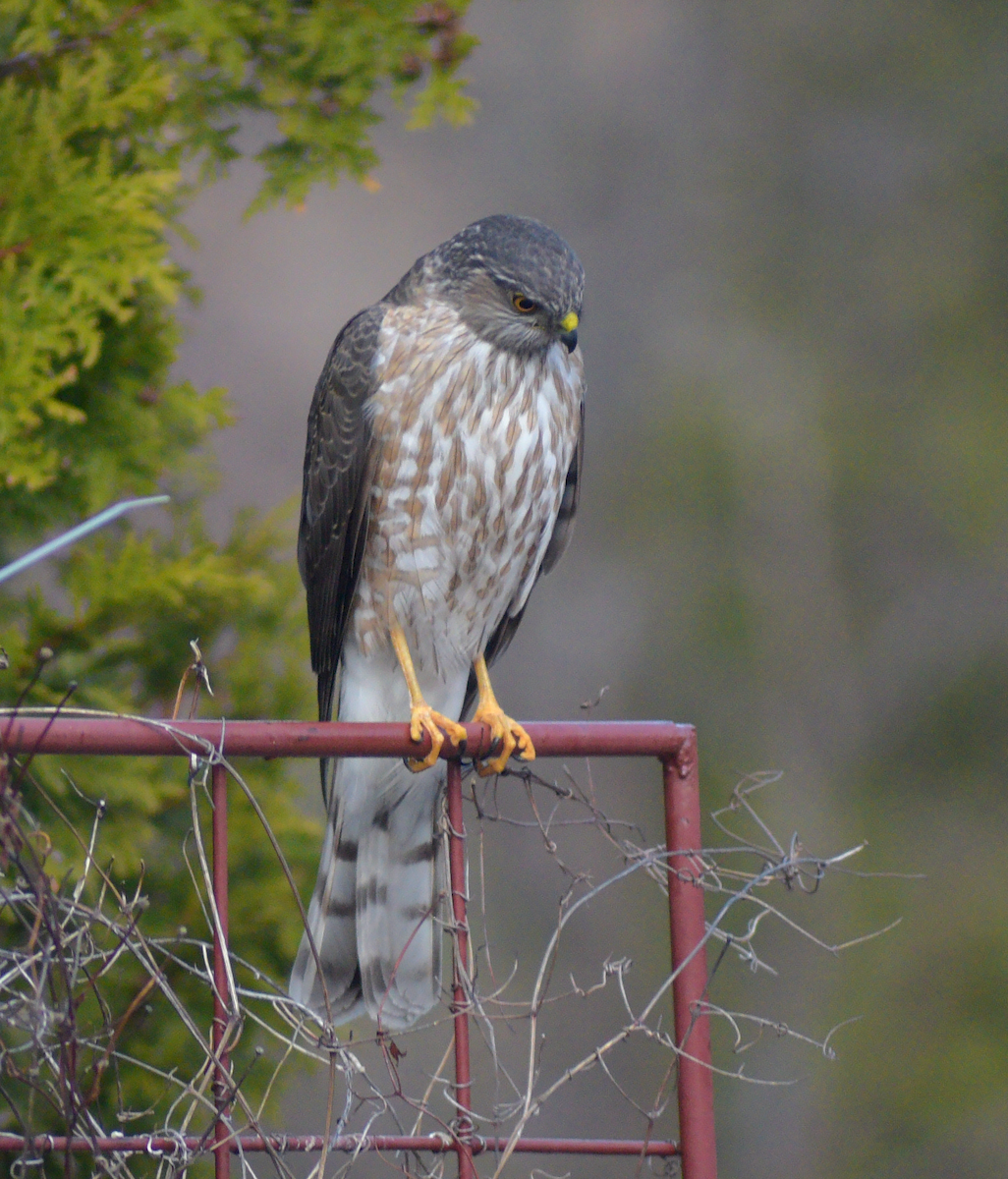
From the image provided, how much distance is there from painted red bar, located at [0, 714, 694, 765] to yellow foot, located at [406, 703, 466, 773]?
0.12m

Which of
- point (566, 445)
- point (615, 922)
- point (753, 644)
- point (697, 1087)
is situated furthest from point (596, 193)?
point (697, 1087)

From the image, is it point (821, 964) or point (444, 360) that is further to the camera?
point (821, 964)

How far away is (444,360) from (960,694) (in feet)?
17.5

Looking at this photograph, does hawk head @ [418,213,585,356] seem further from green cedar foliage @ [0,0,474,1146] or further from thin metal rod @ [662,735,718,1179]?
thin metal rod @ [662,735,718,1179]

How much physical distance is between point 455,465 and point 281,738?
103cm

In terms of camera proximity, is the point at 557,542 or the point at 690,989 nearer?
the point at 690,989

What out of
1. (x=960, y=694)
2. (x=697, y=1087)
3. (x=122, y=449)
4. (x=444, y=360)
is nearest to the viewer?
(x=697, y=1087)

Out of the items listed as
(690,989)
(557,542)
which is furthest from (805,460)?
(690,989)

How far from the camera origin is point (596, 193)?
777 centimetres

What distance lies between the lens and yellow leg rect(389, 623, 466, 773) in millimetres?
2349

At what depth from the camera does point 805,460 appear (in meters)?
7.46

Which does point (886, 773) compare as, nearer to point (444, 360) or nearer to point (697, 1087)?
point (444, 360)

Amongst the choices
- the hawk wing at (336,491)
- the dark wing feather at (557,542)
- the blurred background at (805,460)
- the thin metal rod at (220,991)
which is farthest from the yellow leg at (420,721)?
the blurred background at (805,460)

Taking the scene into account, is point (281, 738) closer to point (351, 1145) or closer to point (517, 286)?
point (351, 1145)
